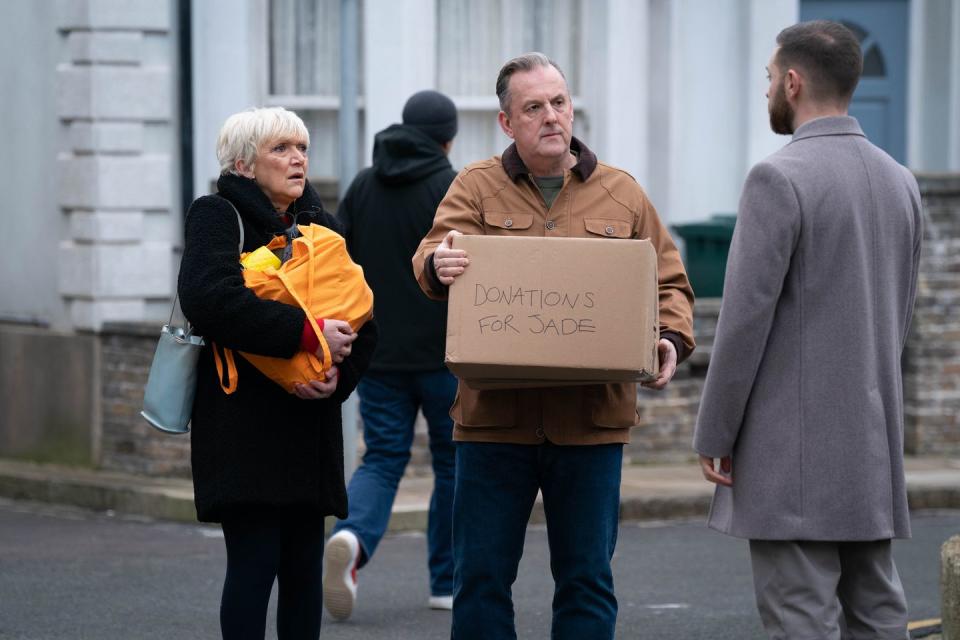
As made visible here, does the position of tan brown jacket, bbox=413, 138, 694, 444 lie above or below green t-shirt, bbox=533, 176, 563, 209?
below

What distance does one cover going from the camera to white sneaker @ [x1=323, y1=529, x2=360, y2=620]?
6594mm

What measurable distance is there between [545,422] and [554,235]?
508 millimetres

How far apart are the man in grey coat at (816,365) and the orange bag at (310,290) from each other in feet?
3.55

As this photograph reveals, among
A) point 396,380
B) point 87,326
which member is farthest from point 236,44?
point 396,380

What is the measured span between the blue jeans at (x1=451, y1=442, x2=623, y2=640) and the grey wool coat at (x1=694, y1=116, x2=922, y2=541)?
516 mm

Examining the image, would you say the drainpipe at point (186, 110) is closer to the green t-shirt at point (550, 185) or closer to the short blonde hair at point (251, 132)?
the short blonde hair at point (251, 132)

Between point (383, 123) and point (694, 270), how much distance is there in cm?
239

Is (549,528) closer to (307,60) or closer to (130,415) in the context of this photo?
(130,415)

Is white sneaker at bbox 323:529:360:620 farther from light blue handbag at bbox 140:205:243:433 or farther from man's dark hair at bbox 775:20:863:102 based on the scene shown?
man's dark hair at bbox 775:20:863:102

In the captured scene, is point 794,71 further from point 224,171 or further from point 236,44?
point 236,44

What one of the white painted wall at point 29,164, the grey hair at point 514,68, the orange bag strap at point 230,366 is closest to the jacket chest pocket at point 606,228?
the grey hair at point 514,68

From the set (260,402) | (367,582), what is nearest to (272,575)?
(260,402)

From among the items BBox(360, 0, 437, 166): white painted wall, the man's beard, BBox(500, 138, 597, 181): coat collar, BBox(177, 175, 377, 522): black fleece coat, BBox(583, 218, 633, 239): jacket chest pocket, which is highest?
BBox(360, 0, 437, 166): white painted wall

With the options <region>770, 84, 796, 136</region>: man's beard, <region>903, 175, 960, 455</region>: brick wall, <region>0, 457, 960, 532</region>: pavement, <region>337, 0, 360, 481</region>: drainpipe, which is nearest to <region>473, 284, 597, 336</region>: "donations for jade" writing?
<region>770, 84, 796, 136</region>: man's beard
